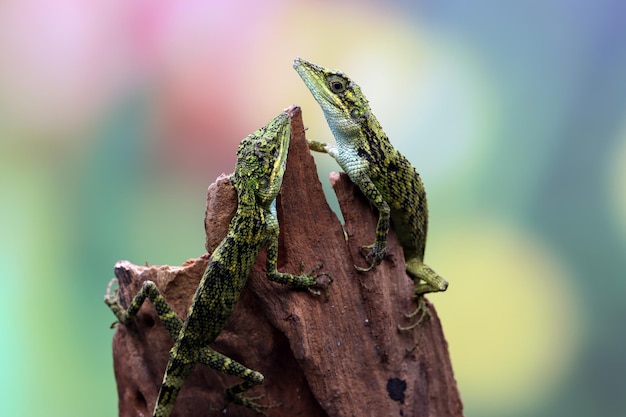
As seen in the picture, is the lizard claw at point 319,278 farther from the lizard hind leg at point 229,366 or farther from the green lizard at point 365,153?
the lizard hind leg at point 229,366

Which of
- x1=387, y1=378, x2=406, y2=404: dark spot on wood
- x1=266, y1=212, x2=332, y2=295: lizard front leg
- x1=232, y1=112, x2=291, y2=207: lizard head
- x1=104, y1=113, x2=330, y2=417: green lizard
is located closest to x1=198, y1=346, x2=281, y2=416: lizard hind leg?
x1=104, y1=113, x2=330, y2=417: green lizard

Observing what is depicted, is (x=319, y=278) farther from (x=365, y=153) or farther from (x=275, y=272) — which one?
(x=365, y=153)

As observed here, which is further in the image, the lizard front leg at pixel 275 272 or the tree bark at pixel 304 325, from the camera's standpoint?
the tree bark at pixel 304 325

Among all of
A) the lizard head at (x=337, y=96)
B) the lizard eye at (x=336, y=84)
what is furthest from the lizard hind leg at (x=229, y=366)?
the lizard eye at (x=336, y=84)

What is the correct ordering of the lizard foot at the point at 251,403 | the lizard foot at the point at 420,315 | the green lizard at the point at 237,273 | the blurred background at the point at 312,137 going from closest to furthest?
the green lizard at the point at 237,273 < the lizard foot at the point at 251,403 < the lizard foot at the point at 420,315 < the blurred background at the point at 312,137

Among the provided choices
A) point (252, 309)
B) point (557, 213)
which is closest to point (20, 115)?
point (252, 309)

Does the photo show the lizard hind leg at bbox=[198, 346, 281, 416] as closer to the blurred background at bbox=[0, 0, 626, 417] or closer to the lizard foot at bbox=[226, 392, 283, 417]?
the lizard foot at bbox=[226, 392, 283, 417]

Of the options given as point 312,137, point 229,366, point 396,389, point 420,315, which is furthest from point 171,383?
point 312,137
